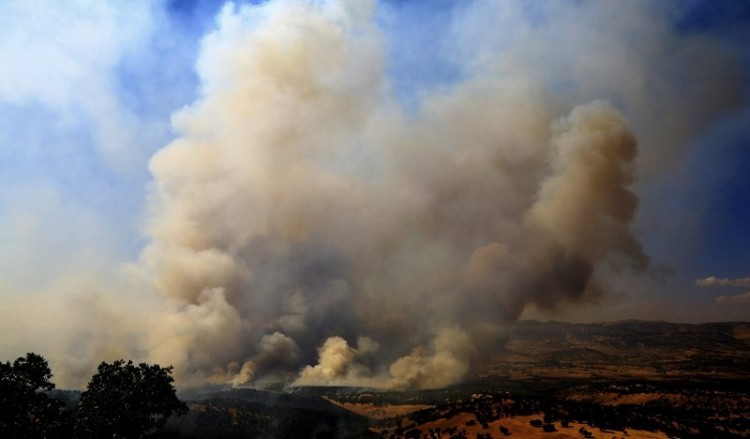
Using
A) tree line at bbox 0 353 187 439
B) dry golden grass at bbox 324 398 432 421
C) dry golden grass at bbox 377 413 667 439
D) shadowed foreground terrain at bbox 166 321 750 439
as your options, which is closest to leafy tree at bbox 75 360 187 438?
tree line at bbox 0 353 187 439

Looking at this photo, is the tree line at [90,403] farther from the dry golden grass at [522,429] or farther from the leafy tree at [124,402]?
the dry golden grass at [522,429]

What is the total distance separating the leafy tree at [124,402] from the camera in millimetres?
54594

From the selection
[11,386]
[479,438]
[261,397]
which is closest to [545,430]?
[479,438]

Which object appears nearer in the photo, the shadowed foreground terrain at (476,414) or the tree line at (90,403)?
the tree line at (90,403)

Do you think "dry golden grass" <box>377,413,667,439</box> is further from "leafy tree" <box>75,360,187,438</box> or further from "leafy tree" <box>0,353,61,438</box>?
"leafy tree" <box>0,353,61,438</box>

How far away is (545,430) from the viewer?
49406mm

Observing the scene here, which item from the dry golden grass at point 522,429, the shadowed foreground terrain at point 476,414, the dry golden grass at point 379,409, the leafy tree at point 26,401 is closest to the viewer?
the leafy tree at point 26,401

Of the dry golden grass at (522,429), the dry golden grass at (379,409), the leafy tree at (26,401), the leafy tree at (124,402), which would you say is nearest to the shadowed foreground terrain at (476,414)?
the dry golden grass at (522,429)

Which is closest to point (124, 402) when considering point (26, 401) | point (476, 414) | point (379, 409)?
point (26, 401)

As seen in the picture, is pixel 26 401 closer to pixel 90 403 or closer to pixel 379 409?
pixel 90 403

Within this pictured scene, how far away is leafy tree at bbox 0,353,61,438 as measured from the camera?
41.4m

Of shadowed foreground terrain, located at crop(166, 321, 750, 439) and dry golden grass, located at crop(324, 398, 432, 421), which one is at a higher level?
shadowed foreground terrain, located at crop(166, 321, 750, 439)

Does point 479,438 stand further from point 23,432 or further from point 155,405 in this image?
point 23,432

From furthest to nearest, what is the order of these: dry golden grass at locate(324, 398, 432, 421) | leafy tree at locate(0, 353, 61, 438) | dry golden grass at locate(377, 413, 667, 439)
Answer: dry golden grass at locate(324, 398, 432, 421) → dry golden grass at locate(377, 413, 667, 439) → leafy tree at locate(0, 353, 61, 438)
